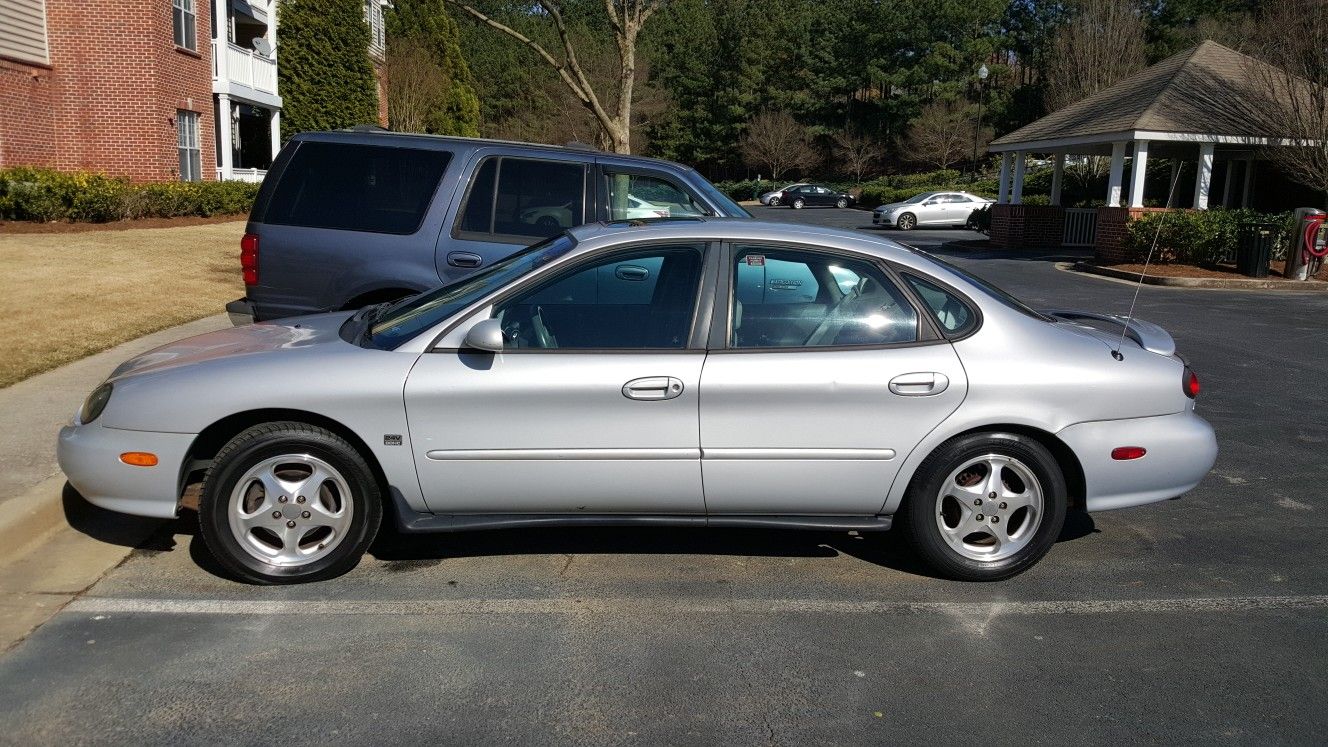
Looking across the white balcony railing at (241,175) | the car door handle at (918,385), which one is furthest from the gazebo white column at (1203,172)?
the white balcony railing at (241,175)

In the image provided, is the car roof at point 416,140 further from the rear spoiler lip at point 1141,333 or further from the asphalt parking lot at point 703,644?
the asphalt parking lot at point 703,644

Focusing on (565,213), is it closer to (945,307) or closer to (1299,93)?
(945,307)

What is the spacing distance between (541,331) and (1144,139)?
A: 21.6 meters

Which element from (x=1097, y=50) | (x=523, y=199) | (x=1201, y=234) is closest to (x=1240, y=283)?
(x=1201, y=234)

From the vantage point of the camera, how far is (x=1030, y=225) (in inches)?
1136

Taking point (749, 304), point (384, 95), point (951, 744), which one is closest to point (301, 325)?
point (749, 304)

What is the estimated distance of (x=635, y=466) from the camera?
4641mm

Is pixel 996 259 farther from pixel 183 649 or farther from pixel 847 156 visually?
pixel 847 156

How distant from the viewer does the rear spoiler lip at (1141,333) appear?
16.8 feet

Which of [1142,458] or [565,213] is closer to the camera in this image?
[1142,458]

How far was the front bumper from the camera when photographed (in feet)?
15.1

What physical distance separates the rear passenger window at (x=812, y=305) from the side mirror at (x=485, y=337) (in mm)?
988

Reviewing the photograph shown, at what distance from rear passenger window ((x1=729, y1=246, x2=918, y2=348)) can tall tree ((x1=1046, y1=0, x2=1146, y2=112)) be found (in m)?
39.1

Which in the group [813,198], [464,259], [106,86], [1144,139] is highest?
[106,86]
